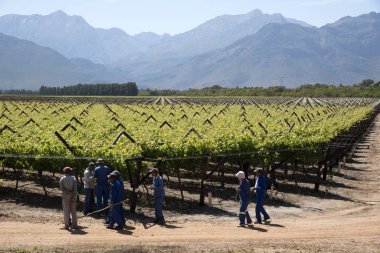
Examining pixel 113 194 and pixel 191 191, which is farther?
pixel 191 191

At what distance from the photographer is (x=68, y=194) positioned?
19.2m

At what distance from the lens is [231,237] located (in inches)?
730

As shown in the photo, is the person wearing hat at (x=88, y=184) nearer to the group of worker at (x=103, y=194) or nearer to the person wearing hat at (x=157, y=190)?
the group of worker at (x=103, y=194)

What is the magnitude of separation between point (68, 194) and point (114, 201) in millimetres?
1705

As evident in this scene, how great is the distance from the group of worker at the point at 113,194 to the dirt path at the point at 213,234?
0.48m

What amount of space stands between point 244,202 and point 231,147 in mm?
7461

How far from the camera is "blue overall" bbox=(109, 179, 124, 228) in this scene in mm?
19312

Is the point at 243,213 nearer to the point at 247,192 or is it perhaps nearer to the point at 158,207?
the point at 247,192

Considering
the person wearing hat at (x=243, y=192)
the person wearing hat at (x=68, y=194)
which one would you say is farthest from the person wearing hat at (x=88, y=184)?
the person wearing hat at (x=243, y=192)

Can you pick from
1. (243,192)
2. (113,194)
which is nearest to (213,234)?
(243,192)

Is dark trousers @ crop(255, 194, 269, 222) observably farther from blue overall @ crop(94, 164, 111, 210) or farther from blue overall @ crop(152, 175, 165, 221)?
blue overall @ crop(94, 164, 111, 210)

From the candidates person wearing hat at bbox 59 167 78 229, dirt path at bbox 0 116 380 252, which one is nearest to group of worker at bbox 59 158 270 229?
person wearing hat at bbox 59 167 78 229

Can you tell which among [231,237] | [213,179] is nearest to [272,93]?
[213,179]

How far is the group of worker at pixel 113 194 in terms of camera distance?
19266 millimetres
